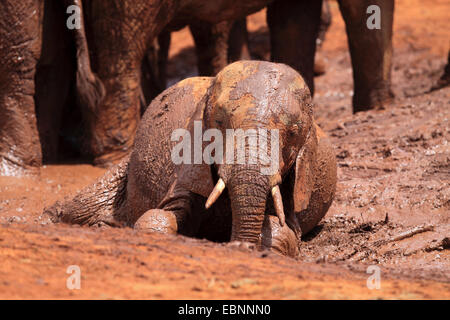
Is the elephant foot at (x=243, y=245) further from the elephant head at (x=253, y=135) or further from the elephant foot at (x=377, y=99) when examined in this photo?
the elephant foot at (x=377, y=99)

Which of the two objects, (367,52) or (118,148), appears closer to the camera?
(118,148)

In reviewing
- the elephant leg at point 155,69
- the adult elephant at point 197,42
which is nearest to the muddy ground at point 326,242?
the adult elephant at point 197,42

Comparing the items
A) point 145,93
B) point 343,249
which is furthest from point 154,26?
point 343,249

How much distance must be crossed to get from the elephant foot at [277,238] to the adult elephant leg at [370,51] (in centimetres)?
483

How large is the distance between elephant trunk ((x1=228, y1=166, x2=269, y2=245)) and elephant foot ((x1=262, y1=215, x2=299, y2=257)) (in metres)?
0.24

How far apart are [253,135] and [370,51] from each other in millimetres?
5357

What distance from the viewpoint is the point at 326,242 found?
231 inches

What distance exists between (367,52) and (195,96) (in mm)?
4518

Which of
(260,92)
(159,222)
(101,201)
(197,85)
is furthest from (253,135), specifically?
(101,201)

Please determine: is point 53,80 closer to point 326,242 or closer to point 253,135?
point 326,242

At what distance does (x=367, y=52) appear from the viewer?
9633 millimetres

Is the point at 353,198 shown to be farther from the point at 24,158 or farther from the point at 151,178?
the point at 24,158
